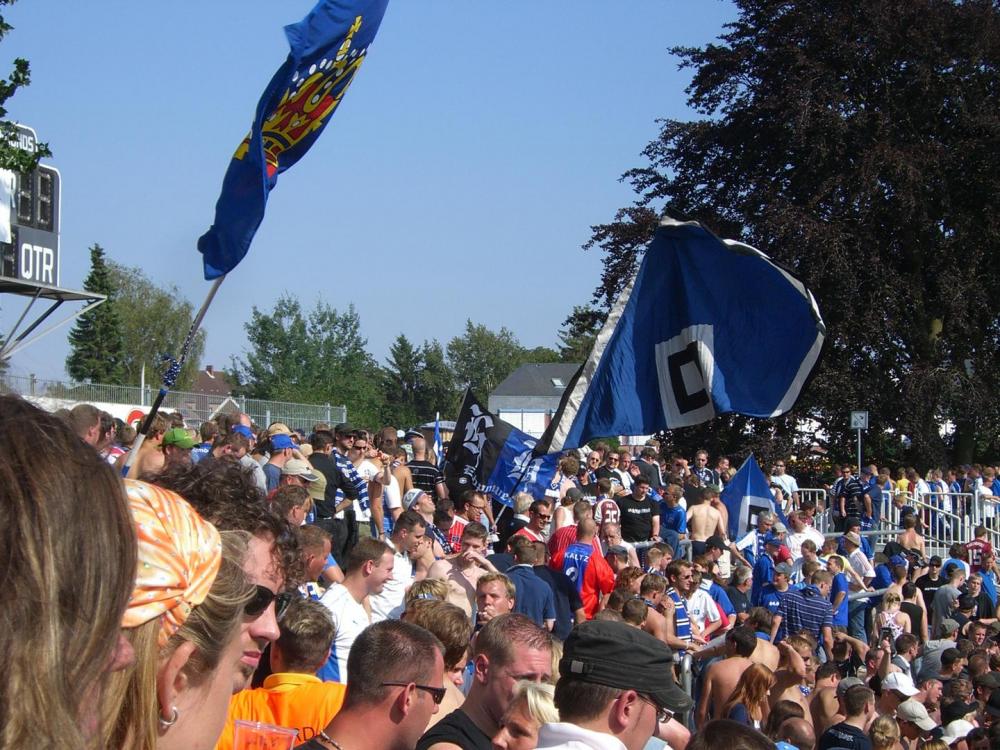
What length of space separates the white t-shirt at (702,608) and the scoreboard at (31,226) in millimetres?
16349

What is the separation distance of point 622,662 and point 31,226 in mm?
22453

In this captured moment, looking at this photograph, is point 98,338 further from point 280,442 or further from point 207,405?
point 280,442

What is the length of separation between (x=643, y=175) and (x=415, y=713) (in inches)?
1321

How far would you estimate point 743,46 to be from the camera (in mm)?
34719

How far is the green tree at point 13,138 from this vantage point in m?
13.7

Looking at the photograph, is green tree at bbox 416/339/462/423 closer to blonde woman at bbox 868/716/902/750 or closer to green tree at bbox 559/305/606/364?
green tree at bbox 559/305/606/364

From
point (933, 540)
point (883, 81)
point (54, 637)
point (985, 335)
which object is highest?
point (883, 81)

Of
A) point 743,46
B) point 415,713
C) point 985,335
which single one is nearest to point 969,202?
point 985,335

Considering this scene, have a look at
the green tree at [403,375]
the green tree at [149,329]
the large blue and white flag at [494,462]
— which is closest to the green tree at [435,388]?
the green tree at [403,375]

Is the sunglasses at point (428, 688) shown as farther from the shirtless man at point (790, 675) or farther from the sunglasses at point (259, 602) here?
the shirtless man at point (790, 675)

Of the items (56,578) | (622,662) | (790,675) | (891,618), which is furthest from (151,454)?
(891,618)

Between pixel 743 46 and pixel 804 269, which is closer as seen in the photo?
pixel 804 269

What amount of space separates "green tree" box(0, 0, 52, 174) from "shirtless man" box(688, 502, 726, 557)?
29.8 ft

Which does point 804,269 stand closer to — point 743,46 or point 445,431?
point 743,46
